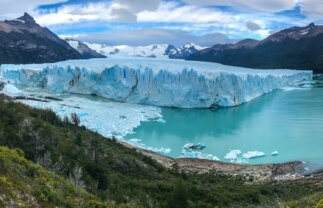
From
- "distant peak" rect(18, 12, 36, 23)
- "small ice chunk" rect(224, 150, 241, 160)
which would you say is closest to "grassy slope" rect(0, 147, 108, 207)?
"small ice chunk" rect(224, 150, 241, 160)

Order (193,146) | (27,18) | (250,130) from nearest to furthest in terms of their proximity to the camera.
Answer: (193,146) < (250,130) < (27,18)

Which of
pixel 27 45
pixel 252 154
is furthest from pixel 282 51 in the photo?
pixel 252 154

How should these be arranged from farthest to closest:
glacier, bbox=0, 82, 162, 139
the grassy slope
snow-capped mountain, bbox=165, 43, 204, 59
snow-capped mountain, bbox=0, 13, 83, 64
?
snow-capped mountain, bbox=165, 43, 204, 59
snow-capped mountain, bbox=0, 13, 83, 64
glacier, bbox=0, 82, 162, 139
the grassy slope

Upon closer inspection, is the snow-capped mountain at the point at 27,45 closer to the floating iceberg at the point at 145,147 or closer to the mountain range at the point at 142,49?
the floating iceberg at the point at 145,147

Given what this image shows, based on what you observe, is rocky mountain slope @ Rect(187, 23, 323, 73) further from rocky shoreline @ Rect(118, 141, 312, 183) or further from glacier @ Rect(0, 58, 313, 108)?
rocky shoreline @ Rect(118, 141, 312, 183)

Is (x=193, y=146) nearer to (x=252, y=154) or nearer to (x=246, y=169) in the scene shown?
(x=252, y=154)

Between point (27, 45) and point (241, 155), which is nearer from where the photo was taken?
point (241, 155)
